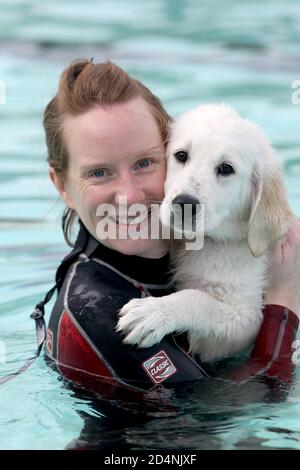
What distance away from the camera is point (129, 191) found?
3.51m

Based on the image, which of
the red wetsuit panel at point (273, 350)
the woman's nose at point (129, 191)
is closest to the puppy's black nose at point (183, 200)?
the woman's nose at point (129, 191)

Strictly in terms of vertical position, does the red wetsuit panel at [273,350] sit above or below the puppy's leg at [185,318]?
below

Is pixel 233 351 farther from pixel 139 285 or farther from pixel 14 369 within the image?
pixel 14 369

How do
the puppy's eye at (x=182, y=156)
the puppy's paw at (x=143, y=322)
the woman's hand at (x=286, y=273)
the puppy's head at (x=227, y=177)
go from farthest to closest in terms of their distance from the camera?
1. the woman's hand at (x=286, y=273)
2. the puppy's eye at (x=182, y=156)
3. the puppy's head at (x=227, y=177)
4. the puppy's paw at (x=143, y=322)

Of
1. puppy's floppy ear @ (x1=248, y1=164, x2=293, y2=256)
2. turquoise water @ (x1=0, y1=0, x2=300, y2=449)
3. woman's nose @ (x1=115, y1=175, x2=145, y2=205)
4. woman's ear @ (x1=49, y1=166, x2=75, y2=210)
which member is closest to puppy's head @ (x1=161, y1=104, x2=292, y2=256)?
puppy's floppy ear @ (x1=248, y1=164, x2=293, y2=256)

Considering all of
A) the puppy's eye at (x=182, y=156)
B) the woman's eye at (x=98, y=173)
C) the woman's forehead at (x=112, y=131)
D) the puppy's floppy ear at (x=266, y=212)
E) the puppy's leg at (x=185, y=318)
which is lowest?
the puppy's leg at (x=185, y=318)

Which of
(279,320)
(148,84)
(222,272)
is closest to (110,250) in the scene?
(222,272)

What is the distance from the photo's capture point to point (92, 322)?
3418mm

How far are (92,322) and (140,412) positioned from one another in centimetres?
37

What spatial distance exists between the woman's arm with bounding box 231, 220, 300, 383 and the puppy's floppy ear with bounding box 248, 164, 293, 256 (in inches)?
11.2

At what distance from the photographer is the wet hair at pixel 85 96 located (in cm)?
358

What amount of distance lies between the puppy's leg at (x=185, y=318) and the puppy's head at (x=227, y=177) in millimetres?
257

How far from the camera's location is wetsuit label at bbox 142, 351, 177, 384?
3443 mm

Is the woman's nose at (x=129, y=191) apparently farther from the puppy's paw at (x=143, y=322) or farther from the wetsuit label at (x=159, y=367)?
the wetsuit label at (x=159, y=367)
